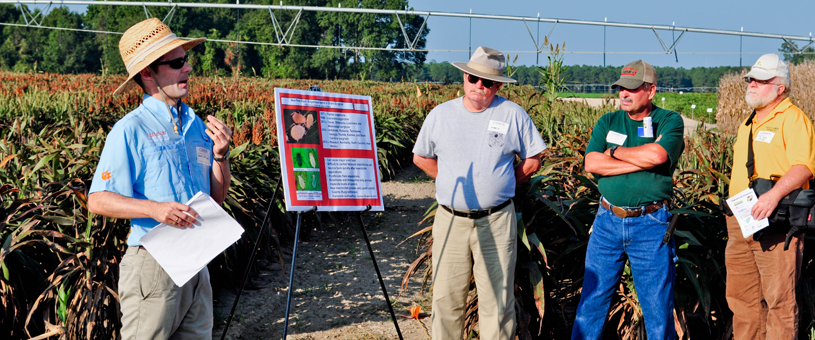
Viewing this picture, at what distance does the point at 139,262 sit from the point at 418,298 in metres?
3.25

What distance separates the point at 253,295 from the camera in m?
5.26

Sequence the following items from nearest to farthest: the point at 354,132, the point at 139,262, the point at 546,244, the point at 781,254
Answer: the point at 139,262
the point at 781,254
the point at 354,132
the point at 546,244

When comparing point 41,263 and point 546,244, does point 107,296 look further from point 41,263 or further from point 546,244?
point 546,244

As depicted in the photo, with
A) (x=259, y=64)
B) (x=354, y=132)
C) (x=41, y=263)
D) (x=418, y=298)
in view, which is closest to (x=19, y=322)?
(x=41, y=263)

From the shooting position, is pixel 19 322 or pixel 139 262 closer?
pixel 139 262

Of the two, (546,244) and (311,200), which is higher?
(311,200)

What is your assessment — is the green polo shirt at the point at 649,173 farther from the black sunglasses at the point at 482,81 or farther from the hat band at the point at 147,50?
the hat band at the point at 147,50

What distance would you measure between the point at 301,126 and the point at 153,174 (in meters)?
1.26

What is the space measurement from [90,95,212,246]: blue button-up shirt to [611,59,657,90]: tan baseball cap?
2.41 metres

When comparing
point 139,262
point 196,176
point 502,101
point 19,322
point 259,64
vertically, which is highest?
point 259,64

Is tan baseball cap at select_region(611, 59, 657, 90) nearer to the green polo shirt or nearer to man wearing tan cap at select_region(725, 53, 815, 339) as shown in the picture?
the green polo shirt

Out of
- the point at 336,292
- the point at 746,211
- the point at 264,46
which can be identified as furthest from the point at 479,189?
the point at 264,46

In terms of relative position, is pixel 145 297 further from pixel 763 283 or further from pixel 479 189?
pixel 763 283

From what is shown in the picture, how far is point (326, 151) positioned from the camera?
3.64 metres
